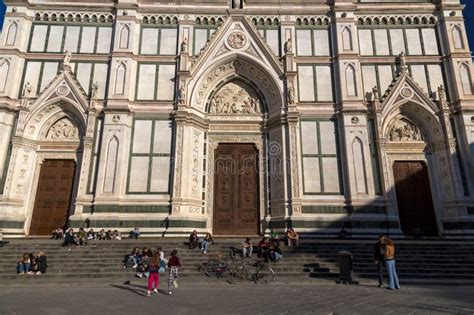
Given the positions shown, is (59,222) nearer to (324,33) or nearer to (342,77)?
(342,77)

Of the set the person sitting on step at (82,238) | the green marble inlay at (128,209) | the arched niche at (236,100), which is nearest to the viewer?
the person sitting on step at (82,238)

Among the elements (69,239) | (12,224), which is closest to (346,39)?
(69,239)

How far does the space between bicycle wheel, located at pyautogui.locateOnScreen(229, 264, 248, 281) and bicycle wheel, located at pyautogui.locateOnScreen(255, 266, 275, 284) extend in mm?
556

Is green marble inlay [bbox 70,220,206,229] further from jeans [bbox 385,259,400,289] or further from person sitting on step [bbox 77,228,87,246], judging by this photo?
jeans [bbox 385,259,400,289]

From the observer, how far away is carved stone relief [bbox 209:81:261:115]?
795 inches

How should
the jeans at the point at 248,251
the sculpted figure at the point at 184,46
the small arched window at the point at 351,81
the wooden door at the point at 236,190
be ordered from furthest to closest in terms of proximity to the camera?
the sculpted figure at the point at 184,46 < the small arched window at the point at 351,81 < the wooden door at the point at 236,190 < the jeans at the point at 248,251

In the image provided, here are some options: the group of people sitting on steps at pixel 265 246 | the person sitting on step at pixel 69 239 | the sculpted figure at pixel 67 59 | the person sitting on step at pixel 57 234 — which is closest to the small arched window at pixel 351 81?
the group of people sitting on steps at pixel 265 246

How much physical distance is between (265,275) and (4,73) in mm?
19531

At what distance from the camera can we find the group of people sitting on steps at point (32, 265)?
39.7ft

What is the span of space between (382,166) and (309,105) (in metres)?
5.55

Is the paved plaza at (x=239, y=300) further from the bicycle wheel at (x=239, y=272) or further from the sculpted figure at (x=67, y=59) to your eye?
the sculpted figure at (x=67, y=59)

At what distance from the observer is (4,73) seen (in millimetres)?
19078

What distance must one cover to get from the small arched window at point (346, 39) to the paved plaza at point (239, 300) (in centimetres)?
1491

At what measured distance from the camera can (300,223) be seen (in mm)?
16984
